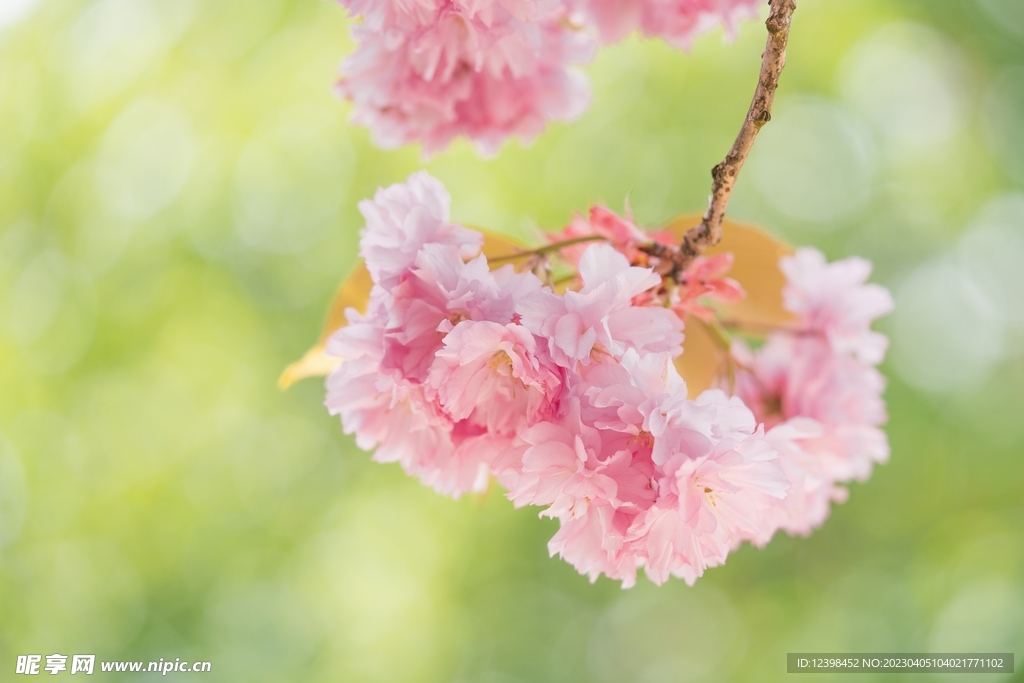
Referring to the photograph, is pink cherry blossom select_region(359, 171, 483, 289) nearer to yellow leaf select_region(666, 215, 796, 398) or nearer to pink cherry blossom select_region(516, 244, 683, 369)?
pink cherry blossom select_region(516, 244, 683, 369)

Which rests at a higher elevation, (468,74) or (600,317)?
(468,74)

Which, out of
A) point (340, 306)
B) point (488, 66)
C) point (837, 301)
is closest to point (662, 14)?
point (488, 66)

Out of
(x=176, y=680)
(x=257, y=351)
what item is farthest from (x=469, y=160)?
(x=176, y=680)

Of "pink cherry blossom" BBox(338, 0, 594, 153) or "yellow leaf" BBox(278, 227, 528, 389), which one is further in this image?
"yellow leaf" BBox(278, 227, 528, 389)

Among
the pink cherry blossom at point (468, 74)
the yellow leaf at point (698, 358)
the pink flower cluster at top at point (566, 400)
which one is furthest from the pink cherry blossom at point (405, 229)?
the yellow leaf at point (698, 358)

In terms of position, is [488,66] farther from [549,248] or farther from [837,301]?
[837,301]

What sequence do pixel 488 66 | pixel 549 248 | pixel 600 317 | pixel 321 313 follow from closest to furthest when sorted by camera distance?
pixel 600 317
pixel 549 248
pixel 488 66
pixel 321 313

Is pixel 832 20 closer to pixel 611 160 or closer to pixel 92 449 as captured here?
pixel 611 160

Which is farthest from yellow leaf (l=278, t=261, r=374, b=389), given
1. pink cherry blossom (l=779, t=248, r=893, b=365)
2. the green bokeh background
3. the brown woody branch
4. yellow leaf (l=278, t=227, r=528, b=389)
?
the green bokeh background
